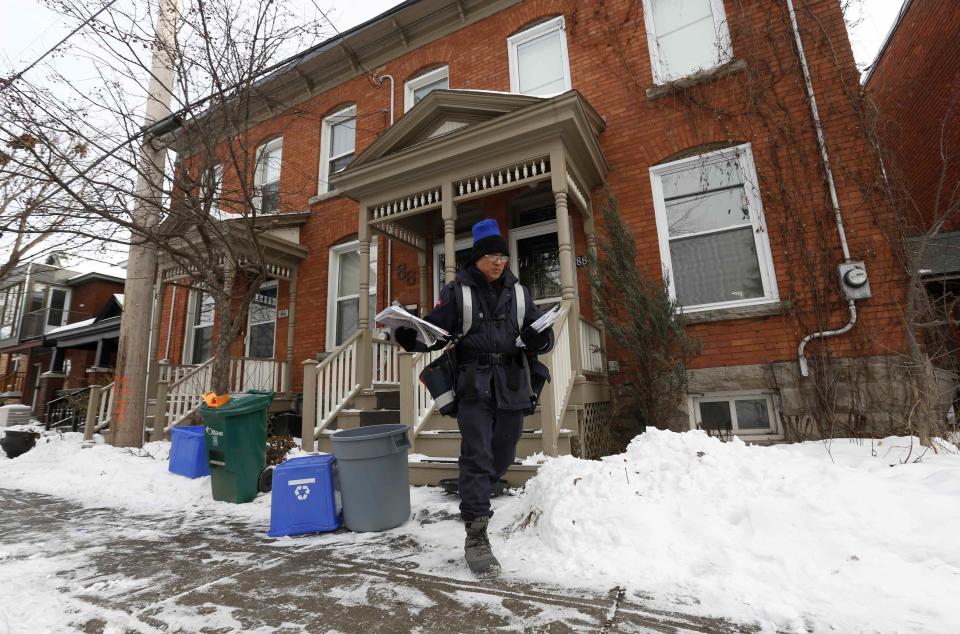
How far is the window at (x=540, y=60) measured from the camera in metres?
7.95

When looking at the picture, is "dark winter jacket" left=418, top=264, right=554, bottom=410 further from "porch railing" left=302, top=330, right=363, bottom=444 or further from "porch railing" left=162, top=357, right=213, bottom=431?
"porch railing" left=162, top=357, right=213, bottom=431

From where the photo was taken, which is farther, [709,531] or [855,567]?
[709,531]

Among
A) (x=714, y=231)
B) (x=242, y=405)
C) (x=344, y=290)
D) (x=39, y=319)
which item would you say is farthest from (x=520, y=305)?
(x=39, y=319)

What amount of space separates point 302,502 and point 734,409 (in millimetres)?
5299

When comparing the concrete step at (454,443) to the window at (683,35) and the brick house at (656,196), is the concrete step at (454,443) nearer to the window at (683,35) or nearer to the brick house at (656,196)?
the brick house at (656,196)

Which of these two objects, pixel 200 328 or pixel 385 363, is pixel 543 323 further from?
pixel 200 328

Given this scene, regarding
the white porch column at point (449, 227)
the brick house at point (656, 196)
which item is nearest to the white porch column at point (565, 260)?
the brick house at point (656, 196)

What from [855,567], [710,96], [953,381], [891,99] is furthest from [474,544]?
[891,99]

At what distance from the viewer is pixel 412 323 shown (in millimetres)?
2820

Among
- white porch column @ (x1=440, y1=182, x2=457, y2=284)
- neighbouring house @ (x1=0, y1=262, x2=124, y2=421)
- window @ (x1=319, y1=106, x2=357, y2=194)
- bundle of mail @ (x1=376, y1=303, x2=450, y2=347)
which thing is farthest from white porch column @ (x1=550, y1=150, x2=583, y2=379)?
neighbouring house @ (x1=0, y1=262, x2=124, y2=421)

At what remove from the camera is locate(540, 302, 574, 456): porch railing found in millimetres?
4406

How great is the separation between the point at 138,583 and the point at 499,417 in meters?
2.38

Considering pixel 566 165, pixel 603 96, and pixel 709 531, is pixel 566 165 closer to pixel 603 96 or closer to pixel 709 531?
pixel 603 96

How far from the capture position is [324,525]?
3516 millimetres
